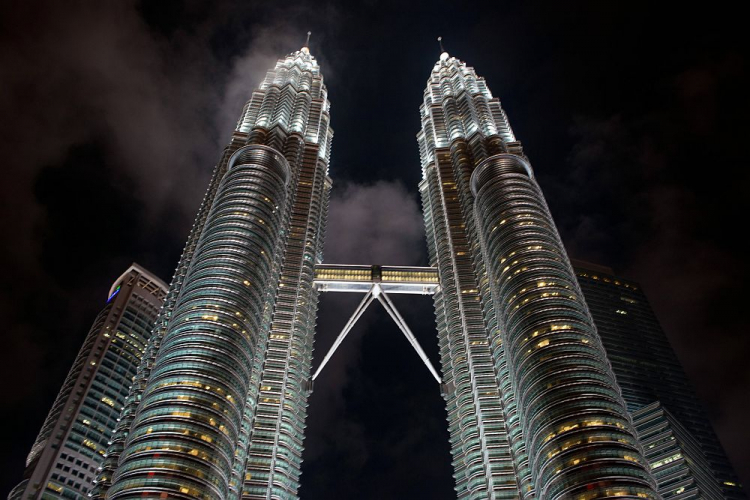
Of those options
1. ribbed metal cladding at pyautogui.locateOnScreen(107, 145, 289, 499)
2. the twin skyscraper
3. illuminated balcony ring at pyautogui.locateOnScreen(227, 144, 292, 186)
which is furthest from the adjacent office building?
illuminated balcony ring at pyautogui.locateOnScreen(227, 144, 292, 186)

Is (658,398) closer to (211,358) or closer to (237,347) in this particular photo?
(237,347)

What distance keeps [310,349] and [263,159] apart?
46.0 meters

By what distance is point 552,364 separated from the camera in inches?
3944

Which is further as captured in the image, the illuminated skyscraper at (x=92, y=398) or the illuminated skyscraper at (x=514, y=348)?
the illuminated skyscraper at (x=92, y=398)

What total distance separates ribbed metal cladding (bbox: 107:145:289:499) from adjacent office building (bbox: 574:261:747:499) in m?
84.9

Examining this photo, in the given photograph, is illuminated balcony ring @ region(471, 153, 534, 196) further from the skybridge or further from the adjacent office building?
the adjacent office building

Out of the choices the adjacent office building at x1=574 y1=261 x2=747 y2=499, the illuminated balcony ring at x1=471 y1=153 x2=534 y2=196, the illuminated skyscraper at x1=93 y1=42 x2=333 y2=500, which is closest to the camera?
the illuminated skyscraper at x1=93 y1=42 x2=333 y2=500

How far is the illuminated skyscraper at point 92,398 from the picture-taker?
141 metres

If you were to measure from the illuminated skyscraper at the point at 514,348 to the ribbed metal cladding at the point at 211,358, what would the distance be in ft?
137

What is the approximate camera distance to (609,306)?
191m

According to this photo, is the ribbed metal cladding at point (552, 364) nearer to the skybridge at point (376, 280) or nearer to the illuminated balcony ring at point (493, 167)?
the illuminated balcony ring at point (493, 167)

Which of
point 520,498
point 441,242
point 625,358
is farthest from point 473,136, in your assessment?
point 520,498

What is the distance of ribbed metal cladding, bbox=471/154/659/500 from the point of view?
284ft

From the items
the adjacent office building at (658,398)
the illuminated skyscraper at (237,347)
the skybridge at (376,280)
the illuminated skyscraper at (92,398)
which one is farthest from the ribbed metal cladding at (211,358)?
the adjacent office building at (658,398)
